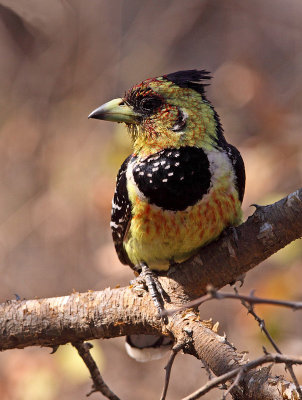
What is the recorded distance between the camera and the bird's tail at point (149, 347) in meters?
3.36

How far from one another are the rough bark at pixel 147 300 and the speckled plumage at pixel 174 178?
0.13m

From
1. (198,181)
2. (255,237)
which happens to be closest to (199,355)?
(255,237)

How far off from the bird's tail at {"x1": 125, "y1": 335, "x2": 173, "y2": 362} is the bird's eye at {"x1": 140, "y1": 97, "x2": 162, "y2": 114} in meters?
1.27

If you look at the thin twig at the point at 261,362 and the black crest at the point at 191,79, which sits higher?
the black crest at the point at 191,79

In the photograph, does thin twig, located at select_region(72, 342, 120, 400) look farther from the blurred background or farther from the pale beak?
the blurred background

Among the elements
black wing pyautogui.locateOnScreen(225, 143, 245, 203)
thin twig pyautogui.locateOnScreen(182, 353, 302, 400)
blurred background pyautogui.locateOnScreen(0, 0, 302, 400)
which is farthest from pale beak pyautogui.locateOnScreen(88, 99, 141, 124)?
blurred background pyautogui.locateOnScreen(0, 0, 302, 400)

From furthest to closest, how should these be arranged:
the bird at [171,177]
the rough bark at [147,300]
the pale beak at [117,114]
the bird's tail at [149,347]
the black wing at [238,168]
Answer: the bird's tail at [149,347]
the pale beak at [117,114]
the black wing at [238,168]
the bird at [171,177]
the rough bark at [147,300]

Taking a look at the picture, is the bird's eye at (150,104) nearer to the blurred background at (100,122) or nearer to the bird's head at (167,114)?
the bird's head at (167,114)

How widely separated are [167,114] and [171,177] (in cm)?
34

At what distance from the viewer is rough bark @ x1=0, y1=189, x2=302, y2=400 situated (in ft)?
8.03

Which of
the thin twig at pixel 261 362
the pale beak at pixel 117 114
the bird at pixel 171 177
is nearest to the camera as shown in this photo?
the thin twig at pixel 261 362

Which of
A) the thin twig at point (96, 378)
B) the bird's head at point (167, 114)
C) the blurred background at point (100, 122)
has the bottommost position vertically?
the thin twig at point (96, 378)

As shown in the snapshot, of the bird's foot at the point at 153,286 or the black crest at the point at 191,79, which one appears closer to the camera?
the bird's foot at the point at 153,286

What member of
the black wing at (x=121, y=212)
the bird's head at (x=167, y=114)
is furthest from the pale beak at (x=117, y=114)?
the black wing at (x=121, y=212)
